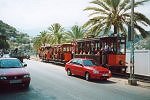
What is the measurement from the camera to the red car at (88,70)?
18.4m

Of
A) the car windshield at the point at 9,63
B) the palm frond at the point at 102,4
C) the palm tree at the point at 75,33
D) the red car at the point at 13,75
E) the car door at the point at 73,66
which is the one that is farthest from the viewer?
the palm tree at the point at 75,33

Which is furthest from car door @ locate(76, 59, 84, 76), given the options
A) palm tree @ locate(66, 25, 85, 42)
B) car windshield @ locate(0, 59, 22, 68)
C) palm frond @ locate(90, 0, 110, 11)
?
palm tree @ locate(66, 25, 85, 42)

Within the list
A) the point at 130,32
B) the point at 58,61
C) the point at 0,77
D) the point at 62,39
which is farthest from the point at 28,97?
the point at 62,39

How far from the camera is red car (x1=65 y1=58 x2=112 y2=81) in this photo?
1844cm

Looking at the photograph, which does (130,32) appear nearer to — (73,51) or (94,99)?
(94,99)

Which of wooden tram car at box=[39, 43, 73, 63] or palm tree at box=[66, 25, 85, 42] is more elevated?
palm tree at box=[66, 25, 85, 42]

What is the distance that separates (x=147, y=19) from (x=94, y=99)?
20.3m

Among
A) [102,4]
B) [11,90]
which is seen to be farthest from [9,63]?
[102,4]

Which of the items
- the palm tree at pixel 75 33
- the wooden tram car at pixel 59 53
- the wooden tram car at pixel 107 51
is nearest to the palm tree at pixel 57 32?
the palm tree at pixel 75 33

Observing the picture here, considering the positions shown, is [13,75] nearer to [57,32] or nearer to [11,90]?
[11,90]

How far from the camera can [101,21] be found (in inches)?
1271

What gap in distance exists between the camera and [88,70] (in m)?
18.9

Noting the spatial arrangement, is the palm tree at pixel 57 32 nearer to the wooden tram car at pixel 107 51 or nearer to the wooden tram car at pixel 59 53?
the wooden tram car at pixel 59 53

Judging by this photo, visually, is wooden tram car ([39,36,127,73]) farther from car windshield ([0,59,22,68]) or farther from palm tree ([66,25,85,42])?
palm tree ([66,25,85,42])
